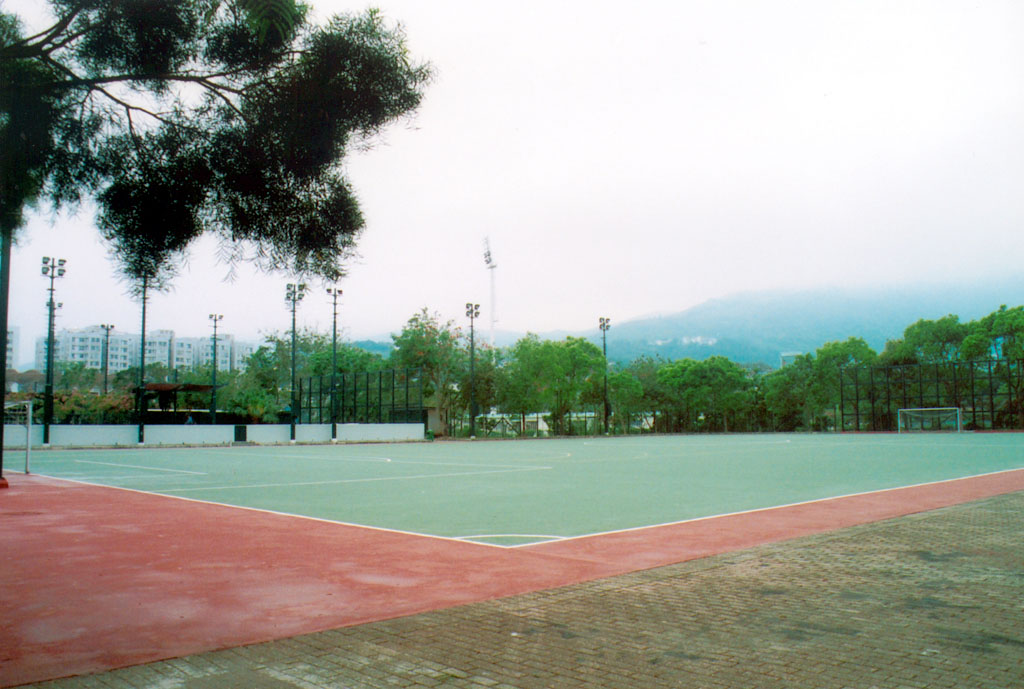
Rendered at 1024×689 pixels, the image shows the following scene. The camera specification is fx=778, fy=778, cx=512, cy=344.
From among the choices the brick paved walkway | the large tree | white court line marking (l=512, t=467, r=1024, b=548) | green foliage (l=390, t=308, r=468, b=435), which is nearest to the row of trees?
green foliage (l=390, t=308, r=468, b=435)

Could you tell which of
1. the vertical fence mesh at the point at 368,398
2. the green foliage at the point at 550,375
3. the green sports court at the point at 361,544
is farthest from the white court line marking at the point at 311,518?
the green foliage at the point at 550,375

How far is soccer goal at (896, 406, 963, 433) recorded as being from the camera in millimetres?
57250

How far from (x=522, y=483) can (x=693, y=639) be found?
43.7 ft

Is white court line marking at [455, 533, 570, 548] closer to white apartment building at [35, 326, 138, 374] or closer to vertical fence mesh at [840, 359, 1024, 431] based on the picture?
vertical fence mesh at [840, 359, 1024, 431]

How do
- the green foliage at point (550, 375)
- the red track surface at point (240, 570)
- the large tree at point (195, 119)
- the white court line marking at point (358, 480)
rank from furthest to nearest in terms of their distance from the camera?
the green foliage at point (550, 375) < the white court line marking at point (358, 480) < the red track surface at point (240, 570) < the large tree at point (195, 119)

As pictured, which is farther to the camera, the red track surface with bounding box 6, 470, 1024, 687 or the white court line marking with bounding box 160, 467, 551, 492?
the white court line marking with bounding box 160, 467, 551, 492

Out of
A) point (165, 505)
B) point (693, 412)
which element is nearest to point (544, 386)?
point (693, 412)

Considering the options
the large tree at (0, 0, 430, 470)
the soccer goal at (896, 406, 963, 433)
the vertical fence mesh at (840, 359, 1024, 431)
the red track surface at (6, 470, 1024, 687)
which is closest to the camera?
the large tree at (0, 0, 430, 470)

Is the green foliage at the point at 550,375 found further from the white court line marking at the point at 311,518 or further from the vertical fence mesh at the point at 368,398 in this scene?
the white court line marking at the point at 311,518

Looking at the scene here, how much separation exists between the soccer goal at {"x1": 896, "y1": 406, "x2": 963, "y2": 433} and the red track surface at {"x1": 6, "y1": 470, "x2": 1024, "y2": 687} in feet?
167

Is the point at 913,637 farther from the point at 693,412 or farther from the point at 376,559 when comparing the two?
the point at 693,412

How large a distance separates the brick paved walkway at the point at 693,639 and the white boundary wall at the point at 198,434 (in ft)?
112

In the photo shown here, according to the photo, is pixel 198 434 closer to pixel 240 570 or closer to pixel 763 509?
pixel 763 509

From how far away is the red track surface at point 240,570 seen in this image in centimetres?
526
